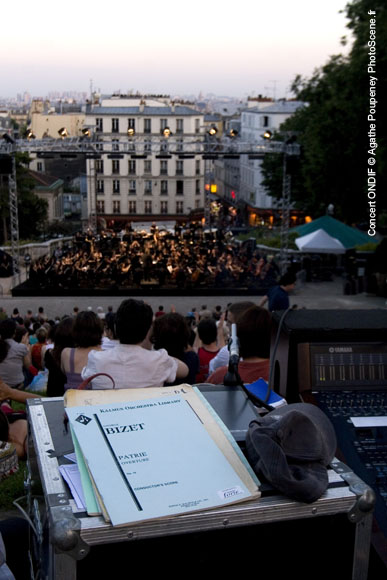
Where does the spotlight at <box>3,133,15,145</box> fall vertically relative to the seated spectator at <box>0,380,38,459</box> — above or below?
above

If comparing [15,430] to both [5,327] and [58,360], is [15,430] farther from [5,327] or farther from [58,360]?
[5,327]

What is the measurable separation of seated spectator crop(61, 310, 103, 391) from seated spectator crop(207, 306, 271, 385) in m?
1.33

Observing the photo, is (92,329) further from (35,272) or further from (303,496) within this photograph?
(35,272)

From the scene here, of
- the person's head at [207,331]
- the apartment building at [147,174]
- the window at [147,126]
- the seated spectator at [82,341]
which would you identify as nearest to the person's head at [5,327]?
the person's head at [207,331]

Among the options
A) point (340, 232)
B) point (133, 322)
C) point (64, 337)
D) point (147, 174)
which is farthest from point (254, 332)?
point (147, 174)

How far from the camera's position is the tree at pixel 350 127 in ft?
71.4

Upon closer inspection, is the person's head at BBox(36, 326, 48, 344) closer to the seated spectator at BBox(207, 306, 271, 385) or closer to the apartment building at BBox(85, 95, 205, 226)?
the seated spectator at BBox(207, 306, 271, 385)

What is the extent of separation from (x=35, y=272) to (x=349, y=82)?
13.0m

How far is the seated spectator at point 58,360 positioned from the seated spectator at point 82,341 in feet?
2.18

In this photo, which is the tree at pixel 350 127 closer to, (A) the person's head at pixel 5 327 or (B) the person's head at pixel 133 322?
(A) the person's head at pixel 5 327

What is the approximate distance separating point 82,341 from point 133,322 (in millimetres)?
1461

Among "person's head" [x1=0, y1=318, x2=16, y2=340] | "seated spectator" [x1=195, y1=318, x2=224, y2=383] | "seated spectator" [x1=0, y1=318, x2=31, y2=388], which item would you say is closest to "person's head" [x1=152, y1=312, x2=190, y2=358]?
"seated spectator" [x1=195, y1=318, x2=224, y2=383]

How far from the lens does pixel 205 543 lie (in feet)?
5.39

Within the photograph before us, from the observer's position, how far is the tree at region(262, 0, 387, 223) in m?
21.8
